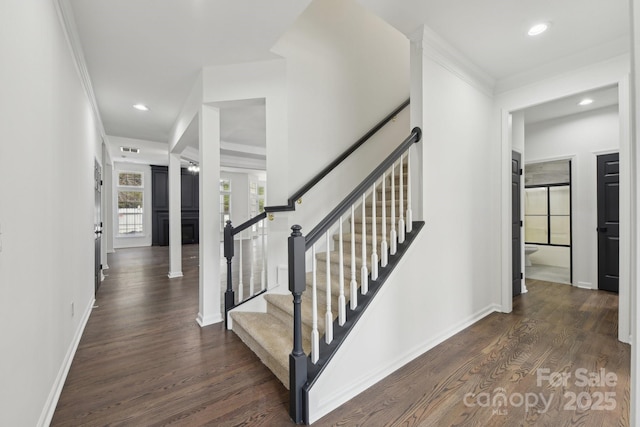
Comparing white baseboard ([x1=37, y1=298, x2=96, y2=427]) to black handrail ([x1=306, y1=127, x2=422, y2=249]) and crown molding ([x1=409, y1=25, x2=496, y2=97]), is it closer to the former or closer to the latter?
black handrail ([x1=306, y1=127, x2=422, y2=249])

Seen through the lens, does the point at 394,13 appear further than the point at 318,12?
No

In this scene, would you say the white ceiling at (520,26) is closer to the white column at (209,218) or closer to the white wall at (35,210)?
the white column at (209,218)

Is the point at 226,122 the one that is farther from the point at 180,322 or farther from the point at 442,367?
the point at 442,367

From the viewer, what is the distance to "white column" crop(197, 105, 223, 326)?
2.99m

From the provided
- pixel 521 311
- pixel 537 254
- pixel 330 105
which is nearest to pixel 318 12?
pixel 330 105

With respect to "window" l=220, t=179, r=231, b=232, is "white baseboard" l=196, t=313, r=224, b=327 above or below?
below

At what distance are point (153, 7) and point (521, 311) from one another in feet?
15.1

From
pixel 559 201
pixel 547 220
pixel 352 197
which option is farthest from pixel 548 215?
pixel 352 197

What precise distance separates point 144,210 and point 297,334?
32.0ft

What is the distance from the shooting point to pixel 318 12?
9.84 feet

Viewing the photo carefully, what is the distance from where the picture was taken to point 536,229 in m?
5.95

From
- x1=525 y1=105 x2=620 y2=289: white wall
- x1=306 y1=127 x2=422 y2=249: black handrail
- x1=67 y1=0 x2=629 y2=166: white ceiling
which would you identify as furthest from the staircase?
x1=525 y1=105 x2=620 y2=289: white wall

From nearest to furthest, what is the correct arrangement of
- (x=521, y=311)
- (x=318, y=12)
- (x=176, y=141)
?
(x=318, y=12) → (x=521, y=311) → (x=176, y=141)

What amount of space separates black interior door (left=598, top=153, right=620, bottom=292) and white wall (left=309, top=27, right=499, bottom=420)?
7.02ft
